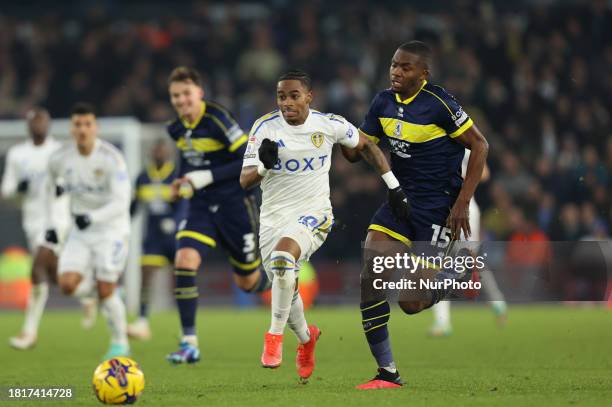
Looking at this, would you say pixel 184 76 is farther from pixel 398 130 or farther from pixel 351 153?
pixel 398 130

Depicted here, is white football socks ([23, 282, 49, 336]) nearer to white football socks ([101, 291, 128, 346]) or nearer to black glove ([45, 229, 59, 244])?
black glove ([45, 229, 59, 244])

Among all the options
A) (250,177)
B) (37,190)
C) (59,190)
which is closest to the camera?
(250,177)

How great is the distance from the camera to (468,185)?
802cm

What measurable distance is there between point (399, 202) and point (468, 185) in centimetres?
50

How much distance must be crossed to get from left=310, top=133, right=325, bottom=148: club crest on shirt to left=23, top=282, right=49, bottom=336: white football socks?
5.65m

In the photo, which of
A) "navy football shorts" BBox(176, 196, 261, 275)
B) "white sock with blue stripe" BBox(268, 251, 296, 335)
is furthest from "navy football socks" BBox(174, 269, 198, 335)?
"white sock with blue stripe" BBox(268, 251, 296, 335)

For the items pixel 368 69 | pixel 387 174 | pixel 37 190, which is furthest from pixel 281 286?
pixel 368 69

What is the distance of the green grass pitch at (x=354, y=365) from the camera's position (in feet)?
24.1

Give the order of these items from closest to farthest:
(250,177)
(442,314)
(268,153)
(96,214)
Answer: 1. (268,153)
2. (250,177)
3. (96,214)
4. (442,314)

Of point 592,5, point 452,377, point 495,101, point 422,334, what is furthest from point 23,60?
point 452,377

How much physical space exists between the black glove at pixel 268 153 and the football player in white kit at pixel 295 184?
0.13 metres

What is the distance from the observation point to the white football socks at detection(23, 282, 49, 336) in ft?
41.3

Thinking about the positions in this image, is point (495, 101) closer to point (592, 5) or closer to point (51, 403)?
point (592, 5)

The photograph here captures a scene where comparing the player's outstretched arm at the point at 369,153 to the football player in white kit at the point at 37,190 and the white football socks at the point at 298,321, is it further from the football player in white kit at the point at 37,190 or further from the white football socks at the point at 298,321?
the football player in white kit at the point at 37,190
